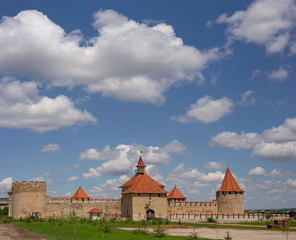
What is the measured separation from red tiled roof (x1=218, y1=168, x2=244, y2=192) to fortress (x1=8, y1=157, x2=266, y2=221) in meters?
0.16

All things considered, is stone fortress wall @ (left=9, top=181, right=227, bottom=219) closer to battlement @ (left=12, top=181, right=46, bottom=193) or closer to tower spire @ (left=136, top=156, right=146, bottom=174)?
battlement @ (left=12, top=181, right=46, bottom=193)

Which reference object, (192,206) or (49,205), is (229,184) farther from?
(49,205)

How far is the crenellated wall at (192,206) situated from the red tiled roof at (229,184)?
2794 mm

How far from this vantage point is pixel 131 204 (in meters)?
52.2

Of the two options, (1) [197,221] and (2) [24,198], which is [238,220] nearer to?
(1) [197,221]

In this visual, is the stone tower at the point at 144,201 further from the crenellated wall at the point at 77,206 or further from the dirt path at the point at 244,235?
the dirt path at the point at 244,235

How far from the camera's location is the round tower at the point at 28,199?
52750 mm

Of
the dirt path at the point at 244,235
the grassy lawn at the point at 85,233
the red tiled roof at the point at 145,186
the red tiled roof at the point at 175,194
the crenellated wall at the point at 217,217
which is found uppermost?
the red tiled roof at the point at 145,186

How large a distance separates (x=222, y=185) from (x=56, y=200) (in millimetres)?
26746

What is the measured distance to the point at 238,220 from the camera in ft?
182

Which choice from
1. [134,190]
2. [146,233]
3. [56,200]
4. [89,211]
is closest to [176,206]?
[134,190]

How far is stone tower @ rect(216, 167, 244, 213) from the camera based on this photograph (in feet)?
194

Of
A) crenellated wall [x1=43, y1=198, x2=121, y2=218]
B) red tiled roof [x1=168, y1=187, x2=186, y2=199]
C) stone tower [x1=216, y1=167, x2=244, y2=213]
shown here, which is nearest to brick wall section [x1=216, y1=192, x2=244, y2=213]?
stone tower [x1=216, y1=167, x2=244, y2=213]

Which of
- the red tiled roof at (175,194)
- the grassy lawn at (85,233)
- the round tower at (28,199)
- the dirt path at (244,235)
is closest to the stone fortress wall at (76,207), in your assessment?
the round tower at (28,199)
